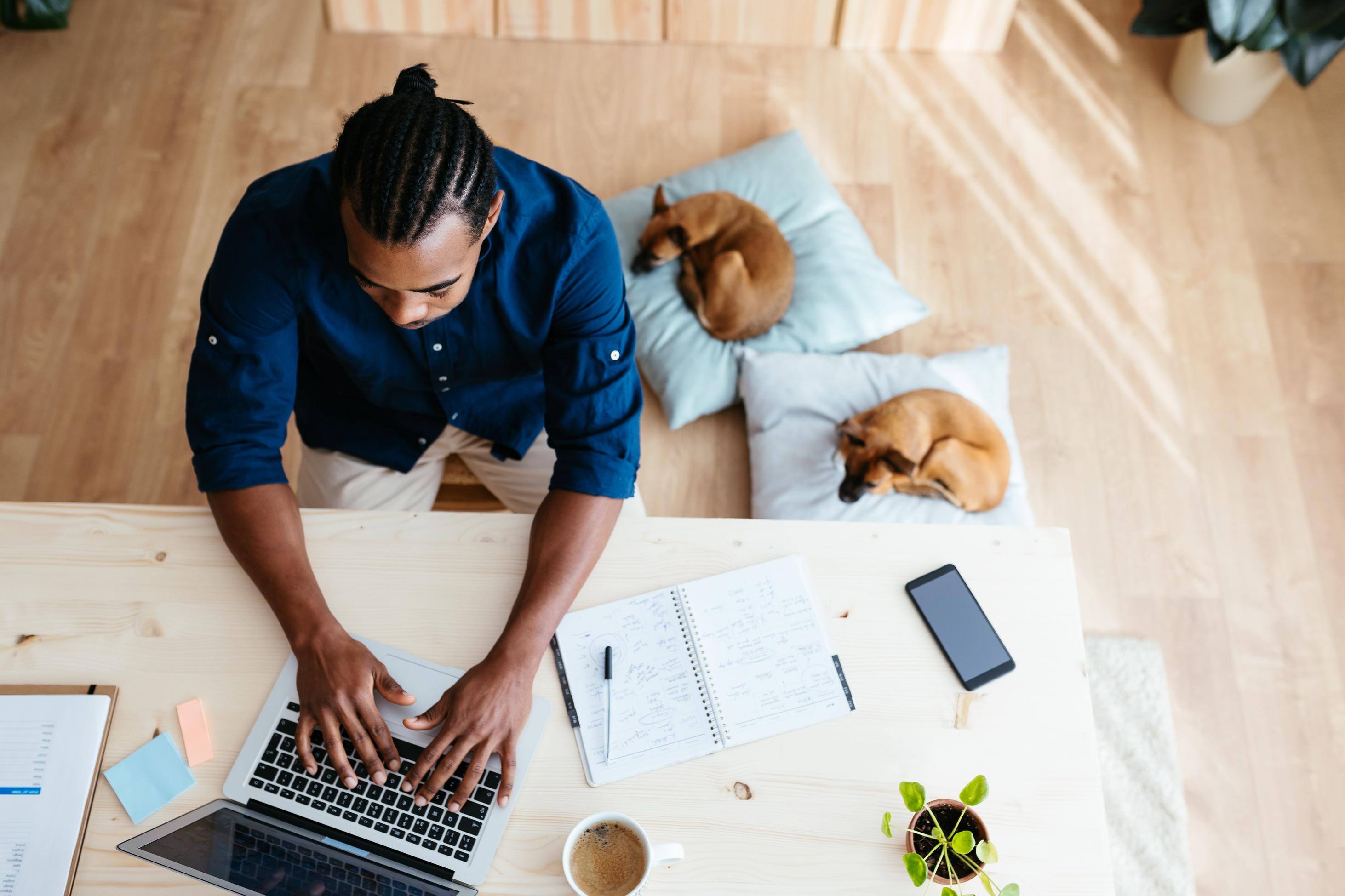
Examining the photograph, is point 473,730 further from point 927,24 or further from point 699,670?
point 927,24

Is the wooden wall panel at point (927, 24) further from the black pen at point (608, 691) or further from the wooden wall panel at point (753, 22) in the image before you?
the black pen at point (608, 691)

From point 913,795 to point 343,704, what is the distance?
24.6 inches

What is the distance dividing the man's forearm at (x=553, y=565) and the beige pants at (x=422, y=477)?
0.31 meters

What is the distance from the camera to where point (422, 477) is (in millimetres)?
1640

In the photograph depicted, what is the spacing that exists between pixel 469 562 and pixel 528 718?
0.70ft

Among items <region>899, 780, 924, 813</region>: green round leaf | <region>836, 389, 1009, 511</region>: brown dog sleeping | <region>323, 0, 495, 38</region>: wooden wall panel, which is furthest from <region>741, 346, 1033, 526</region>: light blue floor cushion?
<region>323, 0, 495, 38</region>: wooden wall panel

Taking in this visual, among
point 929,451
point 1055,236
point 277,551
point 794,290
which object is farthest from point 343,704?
point 1055,236

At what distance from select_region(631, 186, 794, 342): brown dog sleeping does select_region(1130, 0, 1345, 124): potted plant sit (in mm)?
1122

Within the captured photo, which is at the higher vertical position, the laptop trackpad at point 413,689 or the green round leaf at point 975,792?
the green round leaf at point 975,792

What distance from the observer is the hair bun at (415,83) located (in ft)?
3.60

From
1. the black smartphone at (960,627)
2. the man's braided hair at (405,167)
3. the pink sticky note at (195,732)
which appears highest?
the man's braided hair at (405,167)

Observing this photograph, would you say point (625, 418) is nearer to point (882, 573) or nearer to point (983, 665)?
point (882, 573)

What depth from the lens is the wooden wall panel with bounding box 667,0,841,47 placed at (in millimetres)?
2561

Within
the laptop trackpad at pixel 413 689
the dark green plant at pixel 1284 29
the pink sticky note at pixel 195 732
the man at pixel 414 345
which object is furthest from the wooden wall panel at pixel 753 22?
the pink sticky note at pixel 195 732
